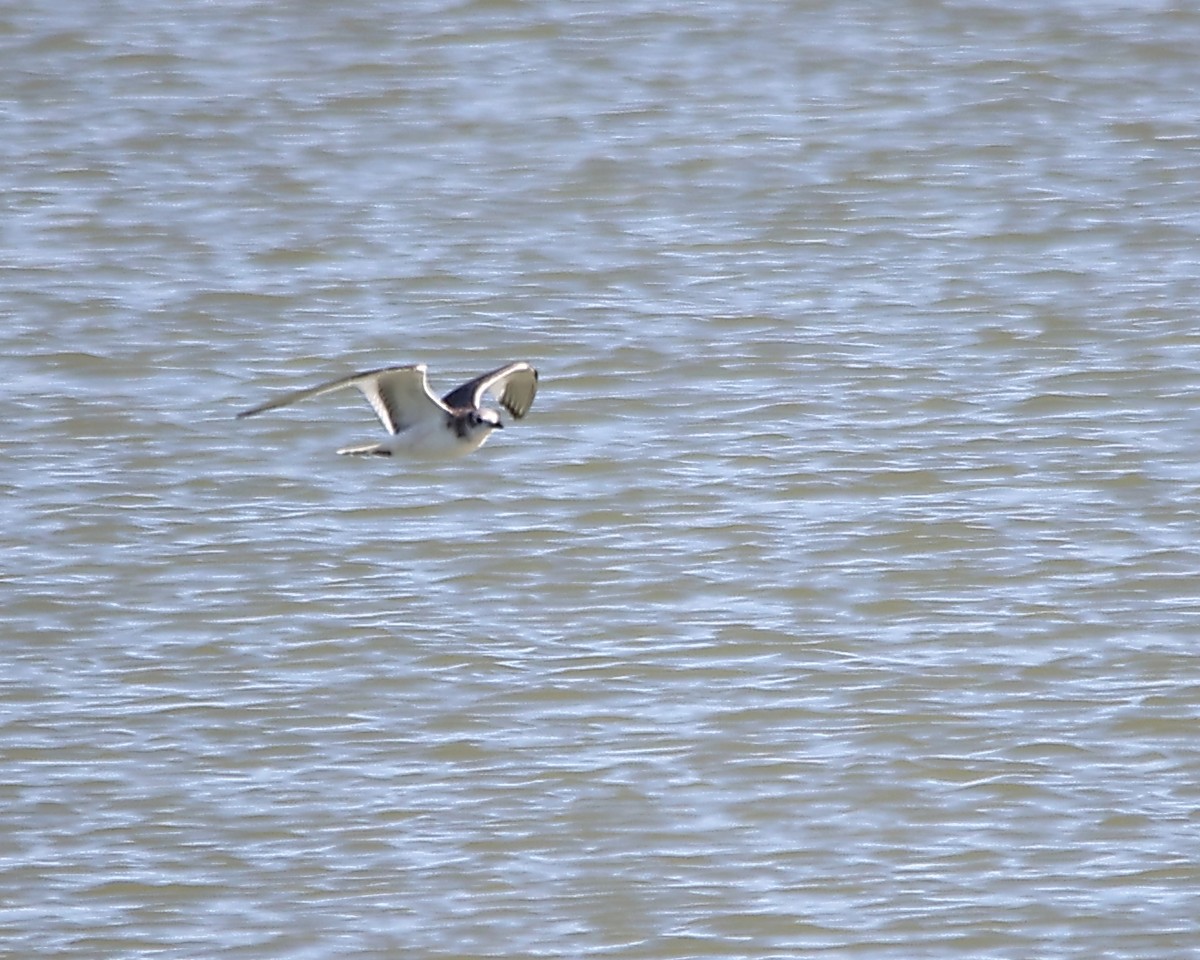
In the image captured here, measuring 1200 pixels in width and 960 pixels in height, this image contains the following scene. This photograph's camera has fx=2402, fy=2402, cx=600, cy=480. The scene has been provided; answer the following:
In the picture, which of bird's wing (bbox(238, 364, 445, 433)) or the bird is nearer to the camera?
bird's wing (bbox(238, 364, 445, 433))

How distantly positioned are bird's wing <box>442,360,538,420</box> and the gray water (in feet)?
2.73

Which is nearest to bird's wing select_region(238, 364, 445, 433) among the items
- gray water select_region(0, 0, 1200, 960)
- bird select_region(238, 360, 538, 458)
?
bird select_region(238, 360, 538, 458)

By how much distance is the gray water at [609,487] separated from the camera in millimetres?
7707

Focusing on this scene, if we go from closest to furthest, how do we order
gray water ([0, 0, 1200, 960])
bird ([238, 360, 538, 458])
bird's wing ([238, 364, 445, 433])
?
gray water ([0, 0, 1200, 960]) < bird's wing ([238, 364, 445, 433]) < bird ([238, 360, 538, 458])

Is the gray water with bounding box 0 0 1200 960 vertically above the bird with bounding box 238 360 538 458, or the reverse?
the bird with bounding box 238 360 538 458

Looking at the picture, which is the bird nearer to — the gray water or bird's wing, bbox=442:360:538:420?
bird's wing, bbox=442:360:538:420

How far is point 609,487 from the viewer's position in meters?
10.3

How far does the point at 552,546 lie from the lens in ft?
32.3

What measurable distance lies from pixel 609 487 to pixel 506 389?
53.7 inches

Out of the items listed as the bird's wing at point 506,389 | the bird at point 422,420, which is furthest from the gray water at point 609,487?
the bird at point 422,420

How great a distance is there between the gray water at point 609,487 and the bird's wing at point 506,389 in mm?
833

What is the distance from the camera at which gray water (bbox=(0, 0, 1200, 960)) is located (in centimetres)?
771

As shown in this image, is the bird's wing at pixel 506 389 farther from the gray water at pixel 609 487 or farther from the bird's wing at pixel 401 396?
the gray water at pixel 609 487

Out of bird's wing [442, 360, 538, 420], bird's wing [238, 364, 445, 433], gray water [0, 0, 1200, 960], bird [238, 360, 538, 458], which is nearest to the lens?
gray water [0, 0, 1200, 960]
